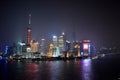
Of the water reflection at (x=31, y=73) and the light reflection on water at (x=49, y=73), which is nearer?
the light reflection on water at (x=49, y=73)

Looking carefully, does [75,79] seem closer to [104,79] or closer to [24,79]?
[104,79]

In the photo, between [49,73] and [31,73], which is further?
[31,73]

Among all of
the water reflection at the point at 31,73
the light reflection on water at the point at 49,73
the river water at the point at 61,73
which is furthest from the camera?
the water reflection at the point at 31,73

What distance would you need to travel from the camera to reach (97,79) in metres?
51.5

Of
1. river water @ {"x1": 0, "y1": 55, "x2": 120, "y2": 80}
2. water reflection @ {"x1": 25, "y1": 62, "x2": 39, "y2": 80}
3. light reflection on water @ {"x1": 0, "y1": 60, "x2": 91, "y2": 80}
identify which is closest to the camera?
river water @ {"x1": 0, "y1": 55, "x2": 120, "y2": 80}

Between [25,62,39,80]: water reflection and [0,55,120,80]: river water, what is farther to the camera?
[25,62,39,80]: water reflection

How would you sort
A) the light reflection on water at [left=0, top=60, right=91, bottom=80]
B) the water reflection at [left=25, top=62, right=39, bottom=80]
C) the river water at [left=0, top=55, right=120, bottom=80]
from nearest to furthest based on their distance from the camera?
the river water at [left=0, top=55, right=120, bottom=80] → the light reflection on water at [left=0, top=60, right=91, bottom=80] → the water reflection at [left=25, top=62, right=39, bottom=80]

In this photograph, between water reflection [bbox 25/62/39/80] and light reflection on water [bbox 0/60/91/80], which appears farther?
water reflection [bbox 25/62/39/80]

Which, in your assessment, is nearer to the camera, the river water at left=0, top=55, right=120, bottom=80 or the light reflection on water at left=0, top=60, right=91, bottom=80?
the river water at left=0, top=55, right=120, bottom=80

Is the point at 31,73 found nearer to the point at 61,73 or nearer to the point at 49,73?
the point at 49,73

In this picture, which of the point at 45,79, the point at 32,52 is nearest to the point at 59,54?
the point at 32,52

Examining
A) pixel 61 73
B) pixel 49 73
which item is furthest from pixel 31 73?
pixel 61 73

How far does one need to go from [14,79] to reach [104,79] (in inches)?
826

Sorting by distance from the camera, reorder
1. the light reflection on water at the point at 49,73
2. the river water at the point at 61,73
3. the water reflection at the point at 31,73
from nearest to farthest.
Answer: the river water at the point at 61,73 < the light reflection on water at the point at 49,73 < the water reflection at the point at 31,73
